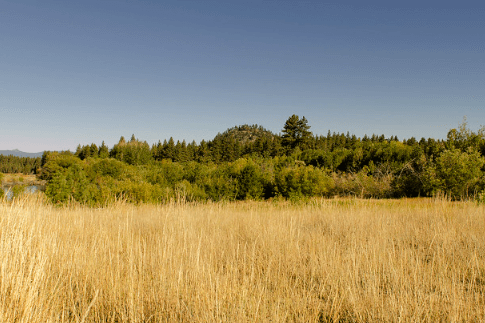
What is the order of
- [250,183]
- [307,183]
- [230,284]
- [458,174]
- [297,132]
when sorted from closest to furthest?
[230,284] → [458,174] → [307,183] → [250,183] → [297,132]

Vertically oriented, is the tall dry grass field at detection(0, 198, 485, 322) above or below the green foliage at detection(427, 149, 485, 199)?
below

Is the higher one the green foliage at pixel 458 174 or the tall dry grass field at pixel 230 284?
the green foliage at pixel 458 174

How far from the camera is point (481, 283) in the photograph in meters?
3.06

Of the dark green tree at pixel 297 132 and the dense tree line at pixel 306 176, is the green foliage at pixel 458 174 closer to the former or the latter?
the dense tree line at pixel 306 176

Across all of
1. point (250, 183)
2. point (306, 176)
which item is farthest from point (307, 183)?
point (250, 183)

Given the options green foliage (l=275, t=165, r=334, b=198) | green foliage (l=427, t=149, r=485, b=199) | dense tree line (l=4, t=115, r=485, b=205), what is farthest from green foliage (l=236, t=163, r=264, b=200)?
green foliage (l=427, t=149, r=485, b=199)

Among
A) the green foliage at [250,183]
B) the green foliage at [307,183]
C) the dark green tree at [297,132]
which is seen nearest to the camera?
the green foliage at [307,183]

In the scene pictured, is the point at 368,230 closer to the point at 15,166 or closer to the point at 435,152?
the point at 435,152

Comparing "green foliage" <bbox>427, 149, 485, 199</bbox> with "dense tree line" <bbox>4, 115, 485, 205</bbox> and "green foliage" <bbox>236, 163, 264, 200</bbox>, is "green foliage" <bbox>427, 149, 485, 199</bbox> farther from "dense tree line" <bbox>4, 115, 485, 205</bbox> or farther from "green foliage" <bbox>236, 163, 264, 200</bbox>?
"green foliage" <bbox>236, 163, 264, 200</bbox>

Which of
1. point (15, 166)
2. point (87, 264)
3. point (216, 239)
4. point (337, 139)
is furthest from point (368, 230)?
point (15, 166)

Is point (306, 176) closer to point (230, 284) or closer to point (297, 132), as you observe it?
point (230, 284)

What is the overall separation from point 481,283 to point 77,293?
4301 mm

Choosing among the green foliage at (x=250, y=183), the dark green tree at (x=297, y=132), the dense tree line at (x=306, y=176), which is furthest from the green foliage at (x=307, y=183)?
the dark green tree at (x=297, y=132)

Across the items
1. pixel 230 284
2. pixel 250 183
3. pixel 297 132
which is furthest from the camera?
pixel 297 132
